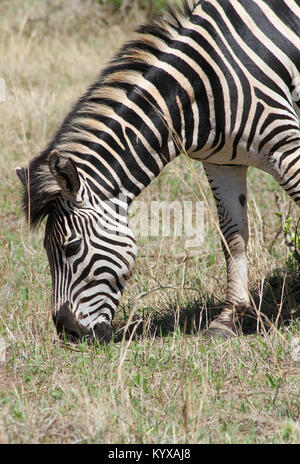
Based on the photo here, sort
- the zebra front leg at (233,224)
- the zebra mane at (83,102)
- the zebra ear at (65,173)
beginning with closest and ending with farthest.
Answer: the zebra ear at (65,173), the zebra mane at (83,102), the zebra front leg at (233,224)

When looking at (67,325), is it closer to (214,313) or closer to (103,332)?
(103,332)

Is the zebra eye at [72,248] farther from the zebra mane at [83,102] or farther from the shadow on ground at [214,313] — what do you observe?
the shadow on ground at [214,313]

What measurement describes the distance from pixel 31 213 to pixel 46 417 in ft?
4.34

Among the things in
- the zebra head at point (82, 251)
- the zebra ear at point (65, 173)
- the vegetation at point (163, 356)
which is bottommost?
the vegetation at point (163, 356)

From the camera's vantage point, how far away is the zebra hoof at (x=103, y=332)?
15.0 feet

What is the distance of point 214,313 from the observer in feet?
18.4

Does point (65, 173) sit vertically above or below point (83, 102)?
below

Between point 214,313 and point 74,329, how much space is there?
1.54 meters

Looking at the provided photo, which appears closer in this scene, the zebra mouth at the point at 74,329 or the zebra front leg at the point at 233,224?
the zebra mouth at the point at 74,329

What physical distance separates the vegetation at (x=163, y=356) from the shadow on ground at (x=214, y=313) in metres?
0.01

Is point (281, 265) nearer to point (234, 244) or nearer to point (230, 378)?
point (234, 244)

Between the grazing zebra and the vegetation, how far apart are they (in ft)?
1.09

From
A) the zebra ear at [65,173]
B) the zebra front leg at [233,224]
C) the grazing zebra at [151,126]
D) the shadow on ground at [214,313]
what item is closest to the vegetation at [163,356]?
the shadow on ground at [214,313]

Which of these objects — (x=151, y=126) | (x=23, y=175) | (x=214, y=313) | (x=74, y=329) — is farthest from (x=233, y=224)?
(x=23, y=175)
